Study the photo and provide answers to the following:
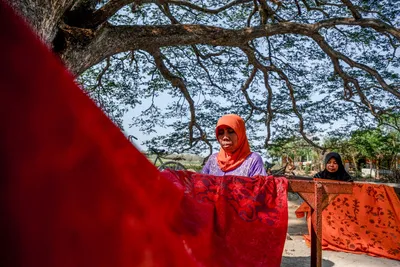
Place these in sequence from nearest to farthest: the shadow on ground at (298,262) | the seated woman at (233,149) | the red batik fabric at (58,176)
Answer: the red batik fabric at (58,176) → the seated woman at (233,149) → the shadow on ground at (298,262)

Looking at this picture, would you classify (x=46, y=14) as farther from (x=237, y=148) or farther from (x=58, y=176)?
(x=58, y=176)

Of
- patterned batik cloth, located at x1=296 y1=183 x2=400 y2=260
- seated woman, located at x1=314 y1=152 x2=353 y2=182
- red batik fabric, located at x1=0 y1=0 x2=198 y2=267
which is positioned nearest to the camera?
red batik fabric, located at x1=0 y1=0 x2=198 y2=267

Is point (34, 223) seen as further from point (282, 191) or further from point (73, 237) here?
point (282, 191)

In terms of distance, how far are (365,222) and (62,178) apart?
430 cm

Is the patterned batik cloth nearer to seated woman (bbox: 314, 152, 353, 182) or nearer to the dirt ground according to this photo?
the dirt ground

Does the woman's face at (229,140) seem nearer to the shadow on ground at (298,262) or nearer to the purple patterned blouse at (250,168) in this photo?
the purple patterned blouse at (250,168)

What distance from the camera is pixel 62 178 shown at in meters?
0.36

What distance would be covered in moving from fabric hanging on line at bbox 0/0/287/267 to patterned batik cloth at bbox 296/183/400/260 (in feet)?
12.1

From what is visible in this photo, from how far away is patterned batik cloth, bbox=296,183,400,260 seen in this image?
3543 millimetres

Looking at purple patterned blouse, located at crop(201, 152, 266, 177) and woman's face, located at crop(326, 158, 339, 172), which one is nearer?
purple patterned blouse, located at crop(201, 152, 266, 177)

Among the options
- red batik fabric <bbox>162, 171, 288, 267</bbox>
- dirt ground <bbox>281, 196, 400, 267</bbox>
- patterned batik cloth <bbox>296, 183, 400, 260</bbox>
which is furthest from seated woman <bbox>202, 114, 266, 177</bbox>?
patterned batik cloth <bbox>296, 183, 400, 260</bbox>

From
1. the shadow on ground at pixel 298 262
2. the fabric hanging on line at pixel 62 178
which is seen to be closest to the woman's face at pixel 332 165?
the shadow on ground at pixel 298 262

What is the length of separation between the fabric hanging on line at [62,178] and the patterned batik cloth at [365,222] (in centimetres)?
368

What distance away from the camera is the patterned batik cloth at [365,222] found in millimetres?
3543
